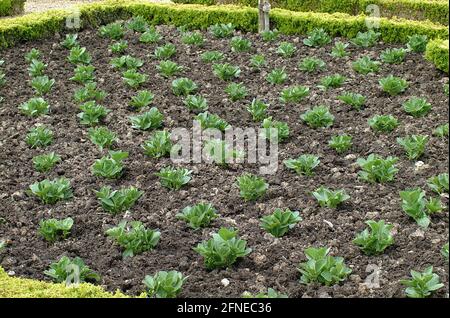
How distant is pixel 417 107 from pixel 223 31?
15.6 feet

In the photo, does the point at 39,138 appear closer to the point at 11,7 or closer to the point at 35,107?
the point at 35,107

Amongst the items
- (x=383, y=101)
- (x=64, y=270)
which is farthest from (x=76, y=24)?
(x=64, y=270)

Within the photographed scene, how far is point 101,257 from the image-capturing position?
583cm

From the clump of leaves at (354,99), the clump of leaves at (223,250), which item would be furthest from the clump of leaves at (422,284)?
the clump of leaves at (354,99)

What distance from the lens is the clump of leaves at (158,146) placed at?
7.65 m

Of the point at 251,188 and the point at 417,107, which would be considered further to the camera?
the point at 417,107

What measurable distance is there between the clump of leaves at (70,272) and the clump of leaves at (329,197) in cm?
200

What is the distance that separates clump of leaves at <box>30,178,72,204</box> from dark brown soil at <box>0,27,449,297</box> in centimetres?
7

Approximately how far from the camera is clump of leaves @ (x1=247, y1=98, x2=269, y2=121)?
8456 mm

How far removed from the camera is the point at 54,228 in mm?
6141

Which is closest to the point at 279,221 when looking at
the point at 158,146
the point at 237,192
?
the point at 237,192

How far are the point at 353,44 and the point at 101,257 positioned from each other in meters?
6.25

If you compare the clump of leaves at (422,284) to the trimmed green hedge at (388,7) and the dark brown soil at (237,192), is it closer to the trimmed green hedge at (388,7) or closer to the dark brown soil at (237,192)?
the dark brown soil at (237,192)
